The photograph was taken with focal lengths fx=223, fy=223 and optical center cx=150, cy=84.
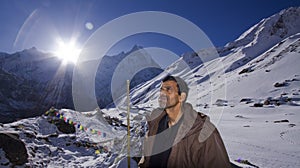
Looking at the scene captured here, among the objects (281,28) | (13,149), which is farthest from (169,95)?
(281,28)

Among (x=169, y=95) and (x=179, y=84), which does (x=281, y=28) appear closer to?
(x=179, y=84)

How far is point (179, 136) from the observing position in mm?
2746

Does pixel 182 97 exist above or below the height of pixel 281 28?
below

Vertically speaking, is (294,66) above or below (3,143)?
above

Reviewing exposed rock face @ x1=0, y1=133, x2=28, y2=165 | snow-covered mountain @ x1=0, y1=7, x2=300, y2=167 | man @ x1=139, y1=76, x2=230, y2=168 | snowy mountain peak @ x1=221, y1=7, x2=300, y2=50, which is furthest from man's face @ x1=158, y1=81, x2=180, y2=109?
snowy mountain peak @ x1=221, y1=7, x2=300, y2=50

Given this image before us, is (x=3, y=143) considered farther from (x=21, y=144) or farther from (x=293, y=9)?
(x=293, y=9)

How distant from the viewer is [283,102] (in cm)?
3766

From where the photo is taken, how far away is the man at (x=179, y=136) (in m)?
2.42

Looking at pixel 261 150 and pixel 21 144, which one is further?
pixel 21 144

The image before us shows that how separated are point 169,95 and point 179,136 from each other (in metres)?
0.59

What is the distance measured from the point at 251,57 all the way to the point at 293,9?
62527 millimetres

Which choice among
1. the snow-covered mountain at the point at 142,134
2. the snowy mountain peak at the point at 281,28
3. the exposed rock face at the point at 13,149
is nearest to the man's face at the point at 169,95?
the snow-covered mountain at the point at 142,134

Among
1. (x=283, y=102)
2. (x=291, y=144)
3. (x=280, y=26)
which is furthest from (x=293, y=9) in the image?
(x=291, y=144)

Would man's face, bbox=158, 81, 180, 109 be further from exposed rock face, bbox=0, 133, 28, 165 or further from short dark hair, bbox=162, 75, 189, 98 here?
exposed rock face, bbox=0, 133, 28, 165
